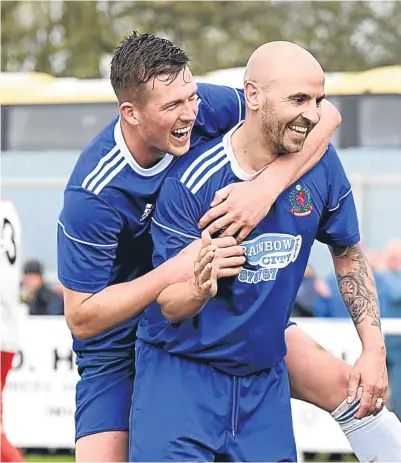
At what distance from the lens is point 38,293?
36.8 feet

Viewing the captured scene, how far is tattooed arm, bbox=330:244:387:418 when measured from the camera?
435cm

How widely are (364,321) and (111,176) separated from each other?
3.75ft

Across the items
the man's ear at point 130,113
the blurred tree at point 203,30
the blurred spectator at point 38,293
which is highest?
the blurred tree at point 203,30

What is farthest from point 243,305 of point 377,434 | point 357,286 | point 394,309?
point 394,309

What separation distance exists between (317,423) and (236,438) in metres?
5.15

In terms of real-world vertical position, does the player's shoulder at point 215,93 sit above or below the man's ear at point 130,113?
above

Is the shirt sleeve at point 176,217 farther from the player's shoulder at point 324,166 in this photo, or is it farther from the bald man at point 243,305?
the player's shoulder at point 324,166

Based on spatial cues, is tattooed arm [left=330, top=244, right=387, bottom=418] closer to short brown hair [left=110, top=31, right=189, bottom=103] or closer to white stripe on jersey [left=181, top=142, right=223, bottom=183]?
white stripe on jersey [left=181, top=142, right=223, bottom=183]

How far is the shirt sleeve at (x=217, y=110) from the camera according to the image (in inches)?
177

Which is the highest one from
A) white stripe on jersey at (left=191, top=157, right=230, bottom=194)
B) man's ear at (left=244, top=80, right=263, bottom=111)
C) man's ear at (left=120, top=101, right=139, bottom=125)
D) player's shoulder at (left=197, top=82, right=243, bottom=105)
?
player's shoulder at (left=197, top=82, right=243, bottom=105)

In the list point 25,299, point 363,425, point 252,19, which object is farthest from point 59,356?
point 252,19

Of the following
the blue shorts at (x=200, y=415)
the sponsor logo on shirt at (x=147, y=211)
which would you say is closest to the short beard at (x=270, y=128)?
the sponsor logo on shirt at (x=147, y=211)

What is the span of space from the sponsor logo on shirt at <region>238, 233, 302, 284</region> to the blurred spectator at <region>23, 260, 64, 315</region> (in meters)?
6.85

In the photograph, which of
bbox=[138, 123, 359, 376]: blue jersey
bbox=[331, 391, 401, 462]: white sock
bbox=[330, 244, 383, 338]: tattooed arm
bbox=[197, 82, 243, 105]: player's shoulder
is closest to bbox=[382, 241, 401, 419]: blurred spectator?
bbox=[331, 391, 401, 462]: white sock
